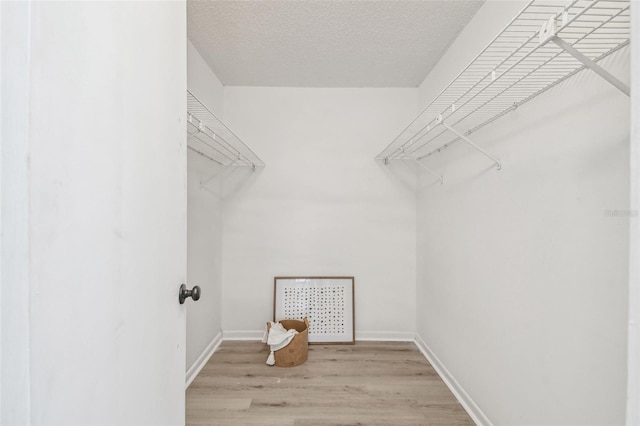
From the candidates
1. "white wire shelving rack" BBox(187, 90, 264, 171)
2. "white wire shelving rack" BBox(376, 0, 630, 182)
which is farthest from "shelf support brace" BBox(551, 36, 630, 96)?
"white wire shelving rack" BBox(187, 90, 264, 171)

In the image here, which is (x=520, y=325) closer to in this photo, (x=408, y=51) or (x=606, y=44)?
(x=606, y=44)

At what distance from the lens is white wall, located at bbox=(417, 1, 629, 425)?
86 cm

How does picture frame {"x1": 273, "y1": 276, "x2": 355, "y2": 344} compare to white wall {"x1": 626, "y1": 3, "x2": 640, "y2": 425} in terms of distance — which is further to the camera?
picture frame {"x1": 273, "y1": 276, "x2": 355, "y2": 344}

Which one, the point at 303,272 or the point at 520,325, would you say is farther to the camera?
the point at 303,272

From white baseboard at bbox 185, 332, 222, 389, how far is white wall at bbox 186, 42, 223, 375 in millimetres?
13

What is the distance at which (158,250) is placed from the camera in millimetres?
695

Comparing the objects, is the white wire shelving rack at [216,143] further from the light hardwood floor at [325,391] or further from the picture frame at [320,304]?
the light hardwood floor at [325,391]

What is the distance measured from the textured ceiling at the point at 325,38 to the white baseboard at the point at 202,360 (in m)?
2.19

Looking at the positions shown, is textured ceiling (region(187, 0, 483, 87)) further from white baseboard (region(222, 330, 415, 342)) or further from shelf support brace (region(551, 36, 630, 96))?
white baseboard (region(222, 330, 415, 342))

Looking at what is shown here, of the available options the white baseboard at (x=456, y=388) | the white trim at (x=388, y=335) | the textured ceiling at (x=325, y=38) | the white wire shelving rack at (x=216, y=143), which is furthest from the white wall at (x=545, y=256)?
the white wire shelving rack at (x=216, y=143)

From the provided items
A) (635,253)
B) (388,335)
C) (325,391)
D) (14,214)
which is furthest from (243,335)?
(635,253)

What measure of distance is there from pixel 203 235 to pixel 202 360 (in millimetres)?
930

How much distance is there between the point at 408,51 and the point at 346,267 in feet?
5.74

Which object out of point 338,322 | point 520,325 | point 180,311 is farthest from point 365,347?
point 180,311
